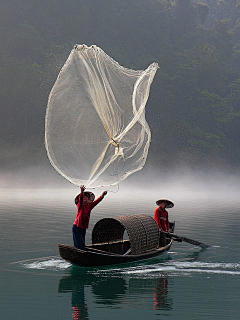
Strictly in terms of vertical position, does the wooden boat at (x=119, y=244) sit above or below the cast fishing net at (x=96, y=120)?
below

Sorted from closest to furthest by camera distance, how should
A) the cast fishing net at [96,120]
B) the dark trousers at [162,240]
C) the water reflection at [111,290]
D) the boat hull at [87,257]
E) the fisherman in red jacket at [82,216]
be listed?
the water reflection at [111,290] → the cast fishing net at [96,120] → the boat hull at [87,257] → the fisherman in red jacket at [82,216] → the dark trousers at [162,240]

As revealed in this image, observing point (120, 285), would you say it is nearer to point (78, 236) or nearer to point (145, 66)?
point (78, 236)

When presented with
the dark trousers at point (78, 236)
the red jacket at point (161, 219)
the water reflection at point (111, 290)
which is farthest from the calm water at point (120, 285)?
the red jacket at point (161, 219)

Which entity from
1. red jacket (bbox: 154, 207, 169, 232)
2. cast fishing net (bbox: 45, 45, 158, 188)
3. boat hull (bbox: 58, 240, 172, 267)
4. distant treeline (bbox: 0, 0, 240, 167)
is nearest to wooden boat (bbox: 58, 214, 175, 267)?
boat hull (bbox: 58, 240, 172, 267)

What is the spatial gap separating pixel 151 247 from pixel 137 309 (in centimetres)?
483

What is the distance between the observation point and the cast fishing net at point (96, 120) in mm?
11680

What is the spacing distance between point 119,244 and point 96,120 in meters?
4.02

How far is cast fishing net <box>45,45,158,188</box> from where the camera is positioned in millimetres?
11680

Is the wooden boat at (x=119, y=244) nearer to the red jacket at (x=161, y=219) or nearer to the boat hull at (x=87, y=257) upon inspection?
the boat hull at (x=87, y=257)

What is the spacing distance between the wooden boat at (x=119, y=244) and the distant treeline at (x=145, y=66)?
154 ft

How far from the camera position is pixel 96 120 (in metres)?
12.4

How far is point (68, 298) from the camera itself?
33.7 feet

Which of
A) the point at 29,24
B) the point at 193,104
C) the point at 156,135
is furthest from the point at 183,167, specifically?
the point at 29,24

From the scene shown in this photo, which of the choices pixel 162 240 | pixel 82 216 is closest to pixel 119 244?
pixel 162 240
